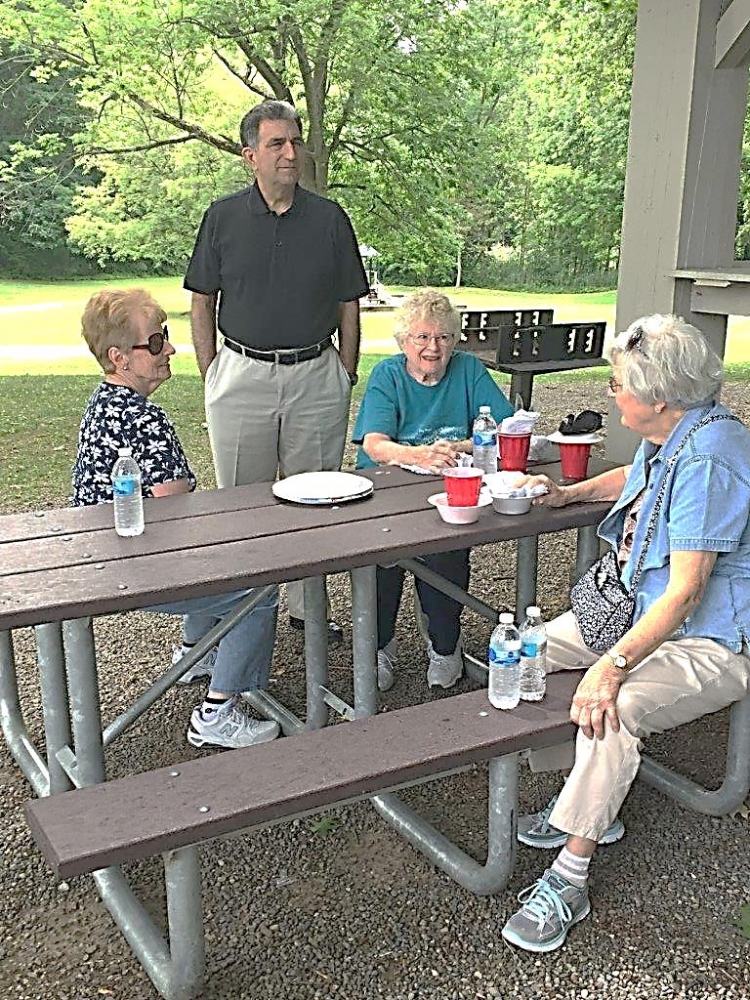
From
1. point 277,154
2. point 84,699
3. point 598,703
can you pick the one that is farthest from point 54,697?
point 277,154

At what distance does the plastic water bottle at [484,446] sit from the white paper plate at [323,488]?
33 cm

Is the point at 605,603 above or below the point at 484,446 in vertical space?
below

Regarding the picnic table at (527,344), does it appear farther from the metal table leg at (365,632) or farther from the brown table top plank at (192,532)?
the metal table leg at (365,632)

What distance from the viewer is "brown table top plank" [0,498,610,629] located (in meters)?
2.24

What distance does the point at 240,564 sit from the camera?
2461mm

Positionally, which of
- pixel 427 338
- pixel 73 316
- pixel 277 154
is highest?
pixel 277 154

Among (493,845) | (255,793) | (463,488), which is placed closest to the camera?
(255,793)

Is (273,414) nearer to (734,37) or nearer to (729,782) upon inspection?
(729,782)

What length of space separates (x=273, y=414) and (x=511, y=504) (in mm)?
1121

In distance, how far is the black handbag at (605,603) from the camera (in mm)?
2604

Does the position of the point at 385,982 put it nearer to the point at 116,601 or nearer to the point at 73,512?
the point at 116,601

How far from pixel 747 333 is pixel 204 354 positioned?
15.4 m

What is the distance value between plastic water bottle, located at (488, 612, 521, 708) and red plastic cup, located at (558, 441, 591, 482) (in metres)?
0.95

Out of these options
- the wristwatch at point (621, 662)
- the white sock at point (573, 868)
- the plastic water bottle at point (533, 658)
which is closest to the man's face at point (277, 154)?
the plastic water bottle at point (533, 658)
